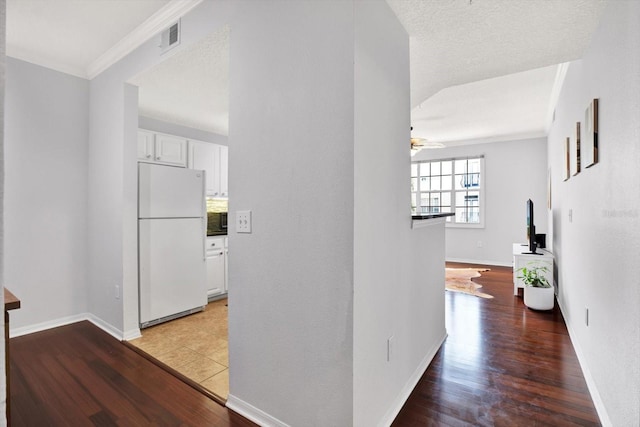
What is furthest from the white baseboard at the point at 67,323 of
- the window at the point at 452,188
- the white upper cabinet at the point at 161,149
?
the window at the point at 452,188

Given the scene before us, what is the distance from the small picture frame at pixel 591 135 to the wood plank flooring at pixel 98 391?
8.67ft

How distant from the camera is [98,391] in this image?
2.02 metres

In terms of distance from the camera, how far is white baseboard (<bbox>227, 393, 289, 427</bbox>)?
1.63 metres

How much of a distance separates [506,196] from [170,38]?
654cm

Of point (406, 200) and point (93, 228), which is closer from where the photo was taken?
point (406, 200)

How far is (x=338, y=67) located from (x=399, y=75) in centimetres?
69

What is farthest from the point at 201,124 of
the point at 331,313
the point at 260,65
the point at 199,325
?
the point at 331,313

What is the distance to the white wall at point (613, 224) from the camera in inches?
51.3

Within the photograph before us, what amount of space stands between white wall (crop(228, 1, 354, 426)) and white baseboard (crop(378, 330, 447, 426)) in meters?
0.47

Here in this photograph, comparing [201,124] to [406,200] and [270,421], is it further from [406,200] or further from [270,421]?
[270,421]

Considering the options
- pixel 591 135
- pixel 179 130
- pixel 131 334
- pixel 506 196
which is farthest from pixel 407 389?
pixel 506 196

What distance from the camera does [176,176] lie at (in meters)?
3.41

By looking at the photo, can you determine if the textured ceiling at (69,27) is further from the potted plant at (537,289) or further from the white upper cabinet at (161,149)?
the potted plant at (537,289)

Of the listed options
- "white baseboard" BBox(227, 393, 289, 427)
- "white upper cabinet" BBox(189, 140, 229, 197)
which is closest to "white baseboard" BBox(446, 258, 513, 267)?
"white upper cabinet" BBox(189, 140, 229, 197)
